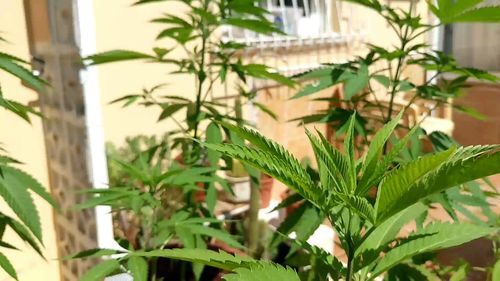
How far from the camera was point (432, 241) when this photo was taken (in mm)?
552

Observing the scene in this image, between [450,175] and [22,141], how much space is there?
60.5 inches

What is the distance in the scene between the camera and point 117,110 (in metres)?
2.17

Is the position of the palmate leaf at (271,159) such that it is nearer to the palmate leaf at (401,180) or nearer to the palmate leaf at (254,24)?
the palmate leaf at (401,180)

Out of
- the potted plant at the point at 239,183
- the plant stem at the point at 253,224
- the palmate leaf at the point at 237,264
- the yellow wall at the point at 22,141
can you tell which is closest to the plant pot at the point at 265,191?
the potted plant at the point at 239,183

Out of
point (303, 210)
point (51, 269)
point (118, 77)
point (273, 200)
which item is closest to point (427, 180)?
point (303, 210)

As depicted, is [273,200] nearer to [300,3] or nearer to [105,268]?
[300,3]

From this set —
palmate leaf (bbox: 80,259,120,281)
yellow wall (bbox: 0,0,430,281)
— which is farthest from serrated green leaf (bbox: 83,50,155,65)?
yellow wall (bbox: 0,0,430,281)

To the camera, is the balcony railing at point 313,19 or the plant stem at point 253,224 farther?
the balcony railing at point 313,19

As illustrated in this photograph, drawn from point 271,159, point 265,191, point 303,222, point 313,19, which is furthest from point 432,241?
point 313,19

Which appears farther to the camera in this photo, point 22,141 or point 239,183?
point 239,183

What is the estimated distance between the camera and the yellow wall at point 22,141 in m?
1.56

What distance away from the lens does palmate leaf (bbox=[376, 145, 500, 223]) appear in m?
0.41

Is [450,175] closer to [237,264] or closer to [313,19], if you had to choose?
[237,264]

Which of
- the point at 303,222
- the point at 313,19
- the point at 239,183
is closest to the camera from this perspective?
the point at 303,222
